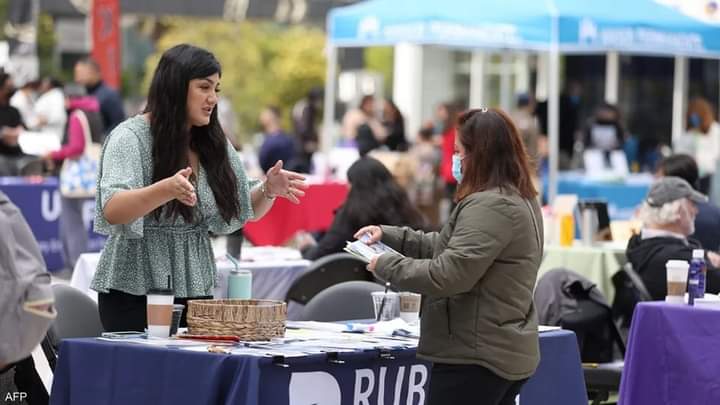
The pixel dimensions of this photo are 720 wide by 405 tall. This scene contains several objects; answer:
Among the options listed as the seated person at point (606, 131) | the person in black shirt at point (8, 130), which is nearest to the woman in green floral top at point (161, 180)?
the person in black shirt at point (8, 130)

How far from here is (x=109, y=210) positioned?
5297 millimetres

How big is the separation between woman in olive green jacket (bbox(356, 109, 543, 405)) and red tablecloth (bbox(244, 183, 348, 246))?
30.4ft

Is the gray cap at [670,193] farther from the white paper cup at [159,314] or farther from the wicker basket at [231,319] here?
the white paper cup at [159,314]

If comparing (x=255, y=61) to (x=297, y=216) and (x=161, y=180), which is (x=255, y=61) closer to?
(x=297, y=216)

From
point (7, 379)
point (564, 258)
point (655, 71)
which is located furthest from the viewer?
point (655, 71)

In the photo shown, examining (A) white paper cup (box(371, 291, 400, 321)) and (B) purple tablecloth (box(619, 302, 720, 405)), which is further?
(B) purple tablecloth (box(619, 302, 720, 405))

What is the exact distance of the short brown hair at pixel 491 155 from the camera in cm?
505

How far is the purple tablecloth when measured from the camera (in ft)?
22.4

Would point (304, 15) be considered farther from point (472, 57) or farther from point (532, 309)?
point (532, 309)

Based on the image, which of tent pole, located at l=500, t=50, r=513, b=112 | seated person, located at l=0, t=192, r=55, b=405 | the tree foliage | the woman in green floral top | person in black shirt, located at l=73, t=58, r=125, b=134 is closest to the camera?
seated person, located at l=0, t=192, r=55, b=405

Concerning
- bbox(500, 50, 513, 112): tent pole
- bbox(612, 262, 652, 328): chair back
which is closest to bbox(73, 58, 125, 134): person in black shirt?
bbox(612, 262, 652, 328): chair back

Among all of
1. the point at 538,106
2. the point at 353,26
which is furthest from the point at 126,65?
the point at 353,26

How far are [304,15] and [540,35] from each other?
10997mm

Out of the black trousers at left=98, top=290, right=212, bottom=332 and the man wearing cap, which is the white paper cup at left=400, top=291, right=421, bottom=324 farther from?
the man wearing cap
